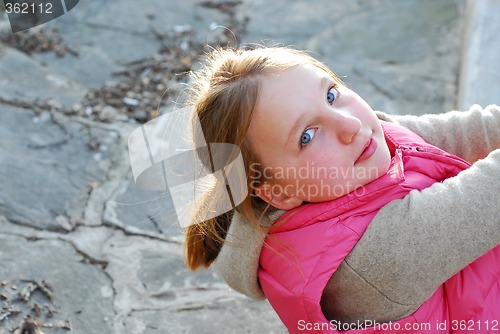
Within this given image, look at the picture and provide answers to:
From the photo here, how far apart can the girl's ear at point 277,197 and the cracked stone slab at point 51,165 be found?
104 cm

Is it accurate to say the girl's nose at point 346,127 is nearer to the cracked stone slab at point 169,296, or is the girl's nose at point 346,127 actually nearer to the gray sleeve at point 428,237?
the gray sleeve at point 428,237

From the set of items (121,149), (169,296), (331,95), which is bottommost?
(169,296)

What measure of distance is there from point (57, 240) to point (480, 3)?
7.40ft

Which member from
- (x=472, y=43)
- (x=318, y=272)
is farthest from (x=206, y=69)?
(x=472, y=43)

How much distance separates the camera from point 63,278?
234cm

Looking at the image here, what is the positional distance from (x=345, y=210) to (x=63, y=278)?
1.10m

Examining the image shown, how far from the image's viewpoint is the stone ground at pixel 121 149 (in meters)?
2.27

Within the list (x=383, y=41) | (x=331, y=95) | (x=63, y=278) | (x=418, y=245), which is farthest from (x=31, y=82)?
(x=418, y=245)

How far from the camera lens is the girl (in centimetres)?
163

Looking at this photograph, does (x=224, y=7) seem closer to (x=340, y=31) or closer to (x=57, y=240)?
(x=340, y=31)

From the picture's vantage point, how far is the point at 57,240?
8.18 ft

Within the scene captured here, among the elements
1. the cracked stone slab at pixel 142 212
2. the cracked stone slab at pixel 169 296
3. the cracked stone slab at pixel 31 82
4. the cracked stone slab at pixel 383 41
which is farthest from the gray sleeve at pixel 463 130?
the cracked stone slab at pixel 31 82

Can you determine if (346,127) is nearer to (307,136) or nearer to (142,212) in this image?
(307,136)

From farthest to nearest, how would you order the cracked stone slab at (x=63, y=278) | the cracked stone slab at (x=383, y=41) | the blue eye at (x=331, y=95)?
1. the cracked stone slab at (x=383, y=41)
2. the cracked stone slab at (x=63, y=278)
3. the blue eye at (x=331, y=95)
